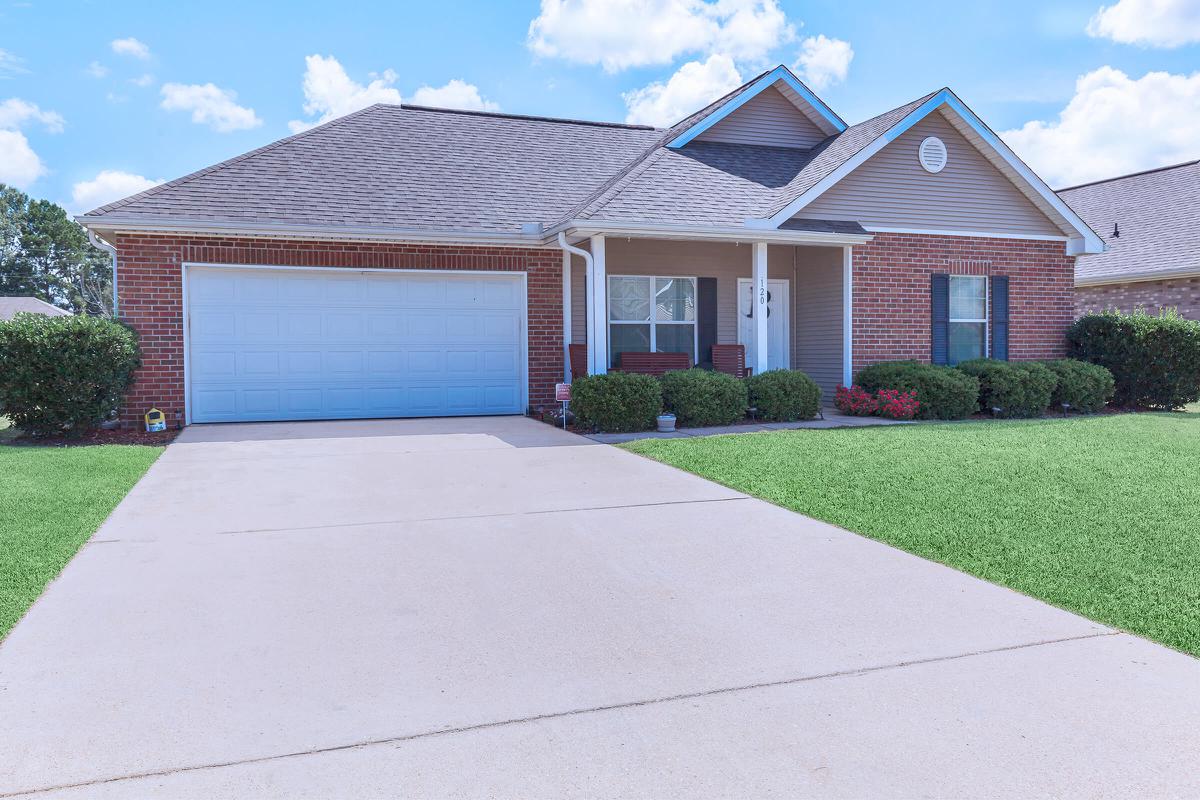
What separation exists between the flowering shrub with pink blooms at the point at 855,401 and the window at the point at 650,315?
2494 millimetres

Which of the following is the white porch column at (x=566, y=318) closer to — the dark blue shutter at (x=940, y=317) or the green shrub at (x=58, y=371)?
the dark blue shutter at (x=940, y=317)

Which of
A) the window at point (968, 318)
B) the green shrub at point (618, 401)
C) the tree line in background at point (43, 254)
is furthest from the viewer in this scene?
the tree line in background at point (43, 254)

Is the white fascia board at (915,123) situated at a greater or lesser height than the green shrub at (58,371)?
greater

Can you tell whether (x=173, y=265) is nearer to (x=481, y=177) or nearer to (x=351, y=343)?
(x=351, y=343)

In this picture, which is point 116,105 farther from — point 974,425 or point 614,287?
point 974,425

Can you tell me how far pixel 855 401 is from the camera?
13.4 m

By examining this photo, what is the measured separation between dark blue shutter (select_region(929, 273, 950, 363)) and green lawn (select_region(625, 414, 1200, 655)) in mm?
3275

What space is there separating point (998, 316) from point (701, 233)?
604 centimetres

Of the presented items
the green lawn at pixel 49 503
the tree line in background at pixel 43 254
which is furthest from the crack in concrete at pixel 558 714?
the tree line in background at pixel 43 254

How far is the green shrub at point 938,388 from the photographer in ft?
41.8

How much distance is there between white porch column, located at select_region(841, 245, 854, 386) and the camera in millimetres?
13852

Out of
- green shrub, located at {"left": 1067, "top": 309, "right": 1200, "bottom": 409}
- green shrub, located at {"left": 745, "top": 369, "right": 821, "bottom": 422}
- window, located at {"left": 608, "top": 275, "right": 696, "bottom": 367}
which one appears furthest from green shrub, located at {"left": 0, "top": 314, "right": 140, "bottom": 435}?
green shrub, located at {"left": 1067, "top": 309, "right": 1200, "bottom": 409}

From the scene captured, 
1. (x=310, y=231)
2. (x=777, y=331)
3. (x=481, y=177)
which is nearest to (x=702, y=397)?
(x=777, y=331)

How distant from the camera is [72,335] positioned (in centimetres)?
1057
